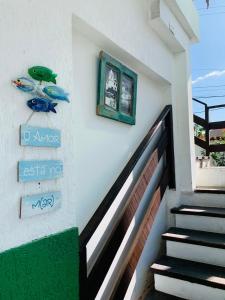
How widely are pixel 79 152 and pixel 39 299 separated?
80cm

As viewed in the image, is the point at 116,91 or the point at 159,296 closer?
the point at 116,91

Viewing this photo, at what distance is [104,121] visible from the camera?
1887 millimetres

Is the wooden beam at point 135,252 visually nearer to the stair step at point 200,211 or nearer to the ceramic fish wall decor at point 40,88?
the stair step at point 200,211

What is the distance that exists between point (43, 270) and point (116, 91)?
1.29 metres

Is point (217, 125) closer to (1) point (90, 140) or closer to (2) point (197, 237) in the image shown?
(2) point (197, 237)

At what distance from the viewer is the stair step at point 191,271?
1854 millimetres

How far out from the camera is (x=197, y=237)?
7.38 feet

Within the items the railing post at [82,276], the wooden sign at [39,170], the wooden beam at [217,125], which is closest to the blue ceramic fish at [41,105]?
the wooden sign at [39,170]

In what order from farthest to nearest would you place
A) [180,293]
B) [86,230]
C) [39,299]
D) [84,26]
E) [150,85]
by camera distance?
[150,85], [180,293], [84,26], [86,230], [39,299]

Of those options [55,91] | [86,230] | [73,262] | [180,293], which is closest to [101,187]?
[86,230]

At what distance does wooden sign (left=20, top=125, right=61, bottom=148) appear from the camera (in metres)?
1.12

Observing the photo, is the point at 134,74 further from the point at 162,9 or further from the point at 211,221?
the point at 211,221

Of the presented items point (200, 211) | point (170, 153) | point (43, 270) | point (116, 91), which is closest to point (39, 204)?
point (43, 270)

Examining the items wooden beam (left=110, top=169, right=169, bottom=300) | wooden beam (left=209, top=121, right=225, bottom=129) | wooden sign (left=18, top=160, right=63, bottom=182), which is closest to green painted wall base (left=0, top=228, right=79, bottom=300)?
wooden sign (left=18, top=160, right=63, bottom=182)
